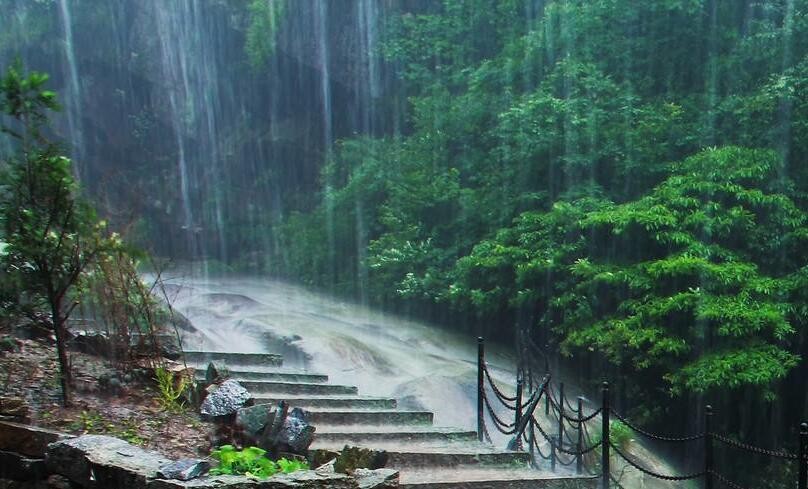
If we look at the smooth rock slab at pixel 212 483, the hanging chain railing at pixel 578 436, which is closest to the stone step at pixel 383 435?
the hanging chain railing at pixel 578 436

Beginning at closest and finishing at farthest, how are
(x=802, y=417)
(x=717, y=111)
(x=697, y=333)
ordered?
(x=697, y=333)
(x=802, y=417)
(x=717, y=111)

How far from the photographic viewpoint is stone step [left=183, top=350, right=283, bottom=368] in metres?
8.66

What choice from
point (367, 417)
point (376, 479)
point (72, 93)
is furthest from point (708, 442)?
point (72, 93)

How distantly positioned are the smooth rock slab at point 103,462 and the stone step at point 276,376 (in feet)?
10.8

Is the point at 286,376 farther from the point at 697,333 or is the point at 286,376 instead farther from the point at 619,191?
the point at 619,191

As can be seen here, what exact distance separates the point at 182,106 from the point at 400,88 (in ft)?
23.7

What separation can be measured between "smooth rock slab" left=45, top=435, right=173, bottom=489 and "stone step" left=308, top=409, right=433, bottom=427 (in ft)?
9.05

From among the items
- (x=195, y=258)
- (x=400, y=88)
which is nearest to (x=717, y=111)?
(x=400, y=88)

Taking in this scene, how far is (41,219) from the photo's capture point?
5840mm

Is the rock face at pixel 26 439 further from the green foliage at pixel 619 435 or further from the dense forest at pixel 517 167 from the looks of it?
the green foliage at pixel 619 435

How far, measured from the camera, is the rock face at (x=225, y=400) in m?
6.01

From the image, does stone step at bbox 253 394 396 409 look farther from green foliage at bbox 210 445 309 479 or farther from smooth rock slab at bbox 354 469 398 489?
smooth rock slab at bbox 354 469 398 489

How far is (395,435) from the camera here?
724 cm

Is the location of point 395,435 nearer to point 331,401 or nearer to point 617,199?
point 331,401
